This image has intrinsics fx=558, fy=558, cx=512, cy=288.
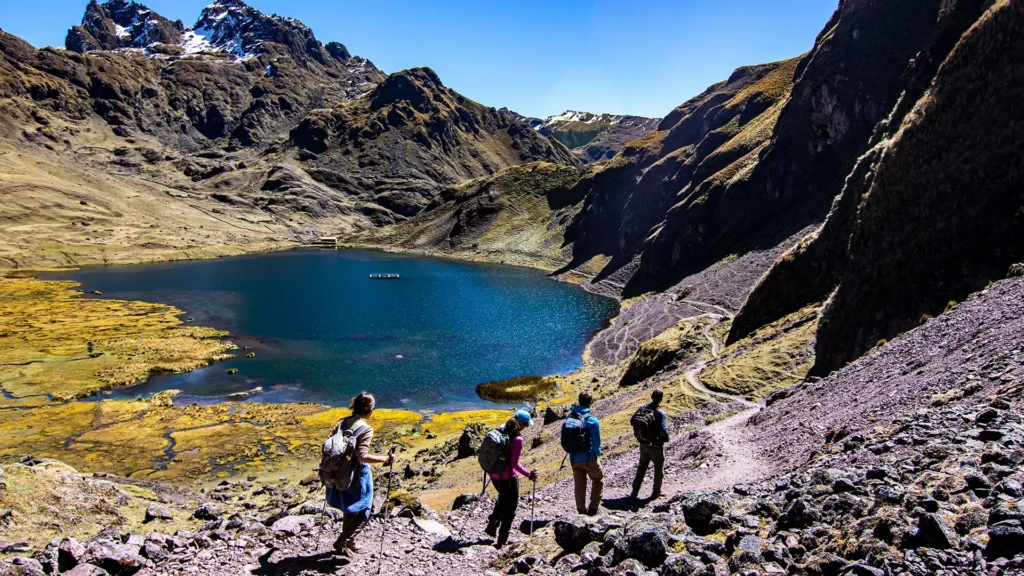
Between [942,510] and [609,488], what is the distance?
1166 centimetres

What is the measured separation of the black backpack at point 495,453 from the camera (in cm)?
1250

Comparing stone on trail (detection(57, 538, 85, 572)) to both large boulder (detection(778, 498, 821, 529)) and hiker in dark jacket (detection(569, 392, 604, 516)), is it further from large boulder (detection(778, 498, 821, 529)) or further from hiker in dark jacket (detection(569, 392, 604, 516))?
large boulder (detection(778, 498, 821, 529))

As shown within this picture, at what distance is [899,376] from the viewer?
19266 mm

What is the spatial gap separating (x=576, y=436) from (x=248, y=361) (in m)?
68.1

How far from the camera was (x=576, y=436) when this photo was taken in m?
13.6

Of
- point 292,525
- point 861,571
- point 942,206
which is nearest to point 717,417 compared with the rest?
point 942,206

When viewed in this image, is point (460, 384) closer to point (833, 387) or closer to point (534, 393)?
point (534, 393)

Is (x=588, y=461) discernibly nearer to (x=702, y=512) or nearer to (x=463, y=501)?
(x=702, y=512)

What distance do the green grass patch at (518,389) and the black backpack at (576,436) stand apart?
4551 centimetres

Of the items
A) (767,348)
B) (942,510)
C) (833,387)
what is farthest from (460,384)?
(942,510)

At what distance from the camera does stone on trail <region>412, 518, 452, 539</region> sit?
14.2 metres

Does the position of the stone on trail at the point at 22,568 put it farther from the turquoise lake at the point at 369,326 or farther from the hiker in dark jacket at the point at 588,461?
the turquoise lake at the point at 369,326

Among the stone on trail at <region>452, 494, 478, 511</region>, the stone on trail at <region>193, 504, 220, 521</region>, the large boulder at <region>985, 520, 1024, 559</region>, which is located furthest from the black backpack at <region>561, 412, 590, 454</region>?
the stone on trail at <region>193, 504, 220, 521</region>

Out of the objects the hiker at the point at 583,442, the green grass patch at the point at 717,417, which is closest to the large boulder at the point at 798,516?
the hiker at the point at 583,442
